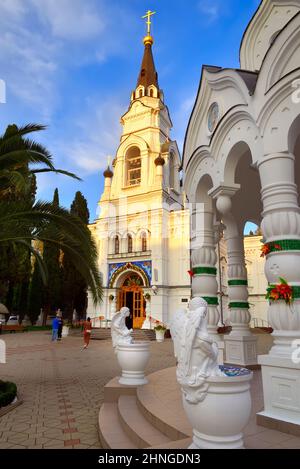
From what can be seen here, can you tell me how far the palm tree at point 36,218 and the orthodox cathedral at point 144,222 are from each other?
57.3ft

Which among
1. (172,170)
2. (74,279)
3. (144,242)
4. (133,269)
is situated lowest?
(74,279)

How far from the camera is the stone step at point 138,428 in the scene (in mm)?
4000

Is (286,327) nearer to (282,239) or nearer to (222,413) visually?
(282,239)

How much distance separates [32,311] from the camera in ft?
106

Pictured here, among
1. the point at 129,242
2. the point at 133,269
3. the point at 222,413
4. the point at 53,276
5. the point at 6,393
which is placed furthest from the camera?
the point at 53,276

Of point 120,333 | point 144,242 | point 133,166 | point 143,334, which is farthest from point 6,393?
point 133,166

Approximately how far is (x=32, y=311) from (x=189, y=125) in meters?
29.1

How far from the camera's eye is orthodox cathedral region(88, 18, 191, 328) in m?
25.5

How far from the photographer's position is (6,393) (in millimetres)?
6363

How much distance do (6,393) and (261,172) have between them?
230 inches

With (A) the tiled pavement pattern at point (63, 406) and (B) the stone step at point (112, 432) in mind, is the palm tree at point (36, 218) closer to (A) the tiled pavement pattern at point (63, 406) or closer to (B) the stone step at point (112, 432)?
(A) the tiled pavement pattern at point (63, 406)

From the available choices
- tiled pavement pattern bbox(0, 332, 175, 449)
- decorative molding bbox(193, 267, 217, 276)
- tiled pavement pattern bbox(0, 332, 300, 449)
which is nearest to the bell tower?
tiled pavement pattern bbox(0, 332, 175, 449)
